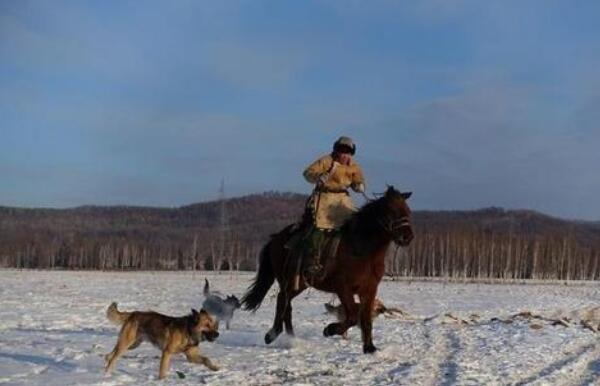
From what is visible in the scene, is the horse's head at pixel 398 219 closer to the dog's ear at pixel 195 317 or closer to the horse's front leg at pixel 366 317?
the horse's front leg at pixel 366 317

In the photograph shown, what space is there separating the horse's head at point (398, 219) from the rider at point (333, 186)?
1.32 meters

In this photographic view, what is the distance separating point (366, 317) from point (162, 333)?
3640 mm

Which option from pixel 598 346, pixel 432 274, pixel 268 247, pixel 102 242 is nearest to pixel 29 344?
pixel 268 247

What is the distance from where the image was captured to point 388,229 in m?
12.2

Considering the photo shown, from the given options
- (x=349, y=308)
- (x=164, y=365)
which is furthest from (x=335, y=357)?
(x=164, y=365)

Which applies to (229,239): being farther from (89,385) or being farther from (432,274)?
(89,385)

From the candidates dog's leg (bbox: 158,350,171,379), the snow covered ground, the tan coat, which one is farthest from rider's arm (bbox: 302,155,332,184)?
dog's leg (bbox: 158,350,171,379)

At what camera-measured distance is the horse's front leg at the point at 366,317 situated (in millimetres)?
12430

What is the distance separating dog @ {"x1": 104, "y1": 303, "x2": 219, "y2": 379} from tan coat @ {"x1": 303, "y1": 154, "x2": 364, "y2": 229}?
11.5 ft

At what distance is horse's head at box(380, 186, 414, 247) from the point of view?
11.9 meters

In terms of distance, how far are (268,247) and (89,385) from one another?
5.90 meters

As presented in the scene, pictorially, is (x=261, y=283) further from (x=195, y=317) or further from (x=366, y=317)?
(x=195, y=317)

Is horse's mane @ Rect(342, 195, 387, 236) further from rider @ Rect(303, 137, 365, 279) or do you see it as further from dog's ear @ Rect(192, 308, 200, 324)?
dog's ear @ Rect(192, 308, 200, 324)

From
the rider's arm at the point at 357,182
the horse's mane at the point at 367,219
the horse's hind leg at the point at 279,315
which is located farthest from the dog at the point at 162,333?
the rider's arm at the point at 357,182
